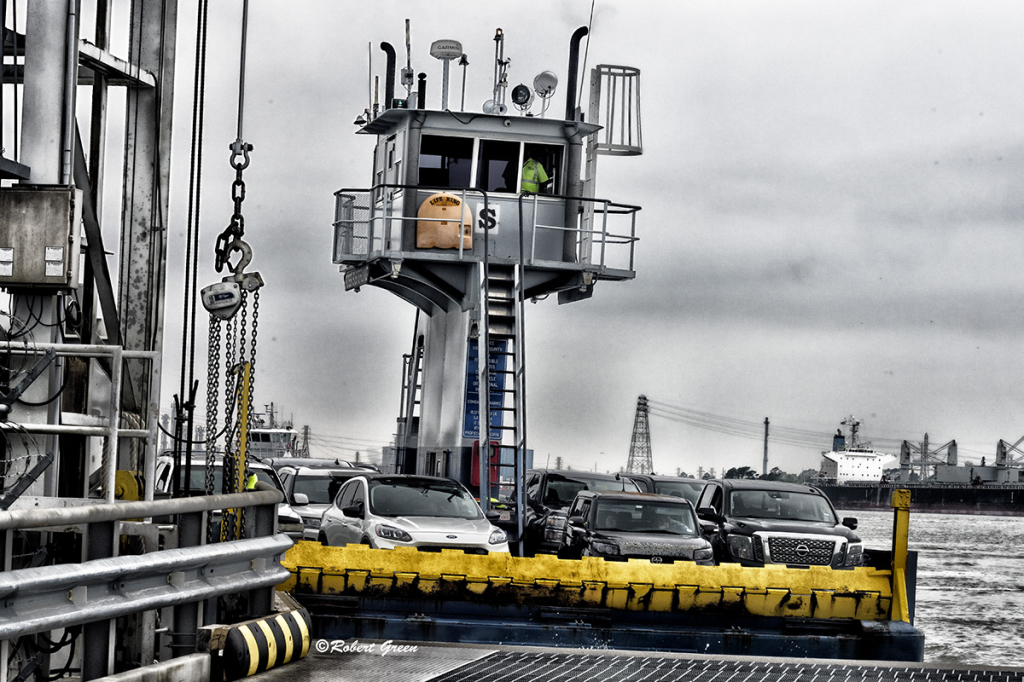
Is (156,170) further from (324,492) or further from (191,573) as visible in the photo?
(324,492)

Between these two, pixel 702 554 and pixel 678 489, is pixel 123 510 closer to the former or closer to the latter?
pixel 702 554

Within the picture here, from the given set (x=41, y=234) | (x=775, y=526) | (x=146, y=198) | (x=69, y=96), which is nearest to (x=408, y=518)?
(x=775, y=526)

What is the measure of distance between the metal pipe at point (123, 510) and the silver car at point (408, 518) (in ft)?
31.1

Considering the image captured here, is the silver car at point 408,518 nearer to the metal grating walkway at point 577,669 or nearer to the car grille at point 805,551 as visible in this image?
the car grille at point 805,551

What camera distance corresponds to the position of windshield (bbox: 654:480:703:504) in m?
27.6

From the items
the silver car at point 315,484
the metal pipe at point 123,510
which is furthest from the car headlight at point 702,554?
the metal pipe at point 123,510

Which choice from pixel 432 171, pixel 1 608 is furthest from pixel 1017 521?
pixel 1 608

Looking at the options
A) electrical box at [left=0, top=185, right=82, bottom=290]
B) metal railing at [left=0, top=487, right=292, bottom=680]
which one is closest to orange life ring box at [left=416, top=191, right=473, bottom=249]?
electrical box at [left=0, top=185, right=82, bottom=290]

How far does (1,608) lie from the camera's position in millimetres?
6172

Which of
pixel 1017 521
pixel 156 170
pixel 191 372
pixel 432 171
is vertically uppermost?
pixel 432 171

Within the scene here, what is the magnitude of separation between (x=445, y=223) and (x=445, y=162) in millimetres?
1454

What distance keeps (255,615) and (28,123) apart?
463 centimetres

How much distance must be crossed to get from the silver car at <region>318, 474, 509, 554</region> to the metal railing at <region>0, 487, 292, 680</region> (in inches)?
370

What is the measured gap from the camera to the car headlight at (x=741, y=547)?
21016 mm
